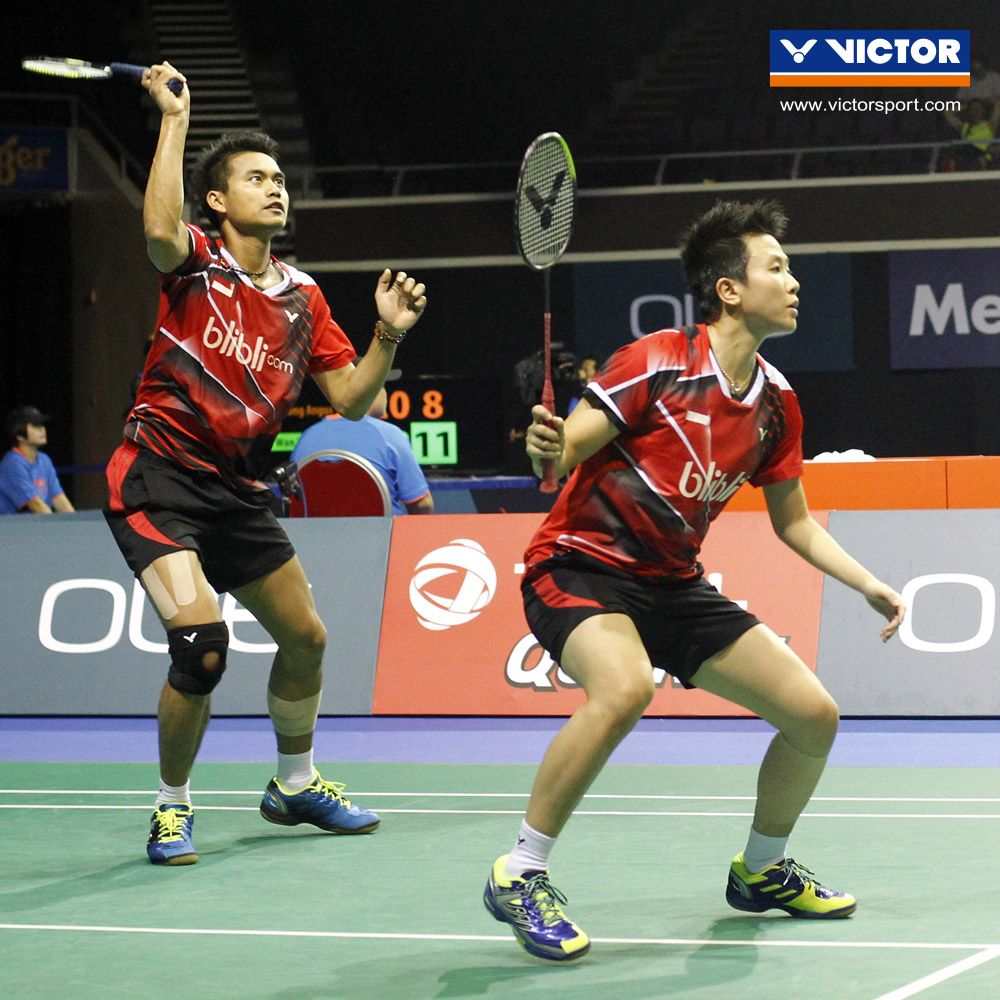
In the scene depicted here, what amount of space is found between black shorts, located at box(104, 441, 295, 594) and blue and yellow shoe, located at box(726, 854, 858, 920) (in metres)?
1.55

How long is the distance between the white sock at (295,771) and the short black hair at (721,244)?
6.13 feet

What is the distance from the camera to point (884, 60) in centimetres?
1527

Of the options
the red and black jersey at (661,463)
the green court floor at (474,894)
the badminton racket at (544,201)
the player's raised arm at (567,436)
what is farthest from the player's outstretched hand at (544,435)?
the badminton racket at (544,201)

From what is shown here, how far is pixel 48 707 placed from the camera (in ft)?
23.1

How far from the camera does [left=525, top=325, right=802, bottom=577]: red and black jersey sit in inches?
135

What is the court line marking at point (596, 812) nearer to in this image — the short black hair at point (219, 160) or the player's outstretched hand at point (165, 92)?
the short black hair at point (219, 160)

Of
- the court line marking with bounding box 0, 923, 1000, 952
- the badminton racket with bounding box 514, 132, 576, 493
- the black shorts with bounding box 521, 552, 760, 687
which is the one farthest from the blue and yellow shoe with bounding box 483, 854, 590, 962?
the badminton racket with bounding box 514, 132, 576, 493

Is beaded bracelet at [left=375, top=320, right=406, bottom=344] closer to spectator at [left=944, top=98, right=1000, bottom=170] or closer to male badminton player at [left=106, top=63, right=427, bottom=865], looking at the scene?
male badminton player at [left=106, top=63, right=427, bottom=865]

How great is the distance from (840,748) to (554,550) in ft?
9.09

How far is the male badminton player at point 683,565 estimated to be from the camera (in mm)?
3252

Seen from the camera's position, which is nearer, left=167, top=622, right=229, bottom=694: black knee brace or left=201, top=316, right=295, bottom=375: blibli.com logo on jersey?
left=167, top=622, right=229, bottom=694: black knee brace

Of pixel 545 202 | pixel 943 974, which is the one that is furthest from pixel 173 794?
pixel 545 202

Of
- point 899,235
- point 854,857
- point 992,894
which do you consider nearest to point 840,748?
point 854,857

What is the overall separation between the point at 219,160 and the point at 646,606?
1.83m
